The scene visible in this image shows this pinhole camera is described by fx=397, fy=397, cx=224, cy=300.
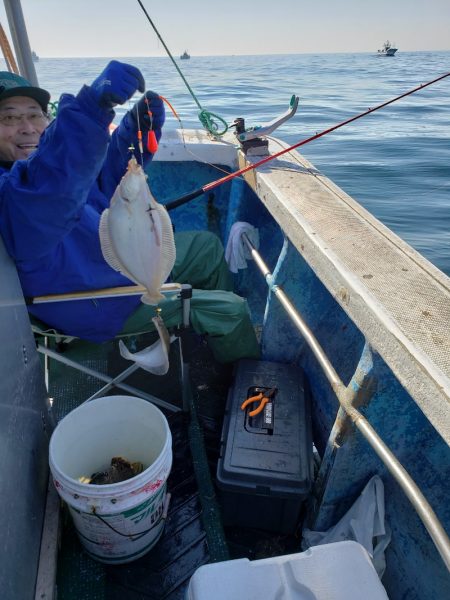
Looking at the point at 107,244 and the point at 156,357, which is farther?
the point at 156,357

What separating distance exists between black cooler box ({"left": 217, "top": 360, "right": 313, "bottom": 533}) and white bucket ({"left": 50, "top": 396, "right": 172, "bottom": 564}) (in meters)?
0.38

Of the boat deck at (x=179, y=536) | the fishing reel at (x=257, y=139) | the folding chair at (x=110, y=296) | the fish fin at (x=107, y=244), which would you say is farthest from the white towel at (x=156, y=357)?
the fishing reel at (x=257, y=139)

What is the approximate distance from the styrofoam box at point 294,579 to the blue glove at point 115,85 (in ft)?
6.06

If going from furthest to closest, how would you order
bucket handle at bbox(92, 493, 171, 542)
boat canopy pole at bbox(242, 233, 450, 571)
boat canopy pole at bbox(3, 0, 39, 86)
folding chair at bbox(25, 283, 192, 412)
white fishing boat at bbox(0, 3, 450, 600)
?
boat canopy pole at bbox(3, 0, 39, 86) → folding chair at bbox(25, 283, 192, 412) → bucket handle at bbox(92, 493, 171, 542) → white fishing boat at bbox(0, 3, 450, 600) → boat canopy pole at bbox(242, 233, 450, 571)

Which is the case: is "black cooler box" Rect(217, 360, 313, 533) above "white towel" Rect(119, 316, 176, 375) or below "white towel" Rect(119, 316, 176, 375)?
below

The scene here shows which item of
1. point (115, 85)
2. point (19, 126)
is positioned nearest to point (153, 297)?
point (115, 85)

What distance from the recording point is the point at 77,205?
70.9 inches

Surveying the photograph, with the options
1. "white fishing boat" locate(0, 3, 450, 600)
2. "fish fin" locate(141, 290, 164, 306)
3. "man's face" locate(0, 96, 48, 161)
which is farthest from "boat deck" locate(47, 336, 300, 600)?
"man's face" locate(0, 96, 48, 161)

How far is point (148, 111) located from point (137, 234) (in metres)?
1.06

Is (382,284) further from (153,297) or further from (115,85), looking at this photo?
(115,85)

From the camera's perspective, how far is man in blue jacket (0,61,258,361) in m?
1.69

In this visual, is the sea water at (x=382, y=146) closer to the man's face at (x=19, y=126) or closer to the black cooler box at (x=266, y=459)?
the man's face at (x=19, y=126)

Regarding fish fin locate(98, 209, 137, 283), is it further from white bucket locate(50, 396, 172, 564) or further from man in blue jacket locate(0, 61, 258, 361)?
white bucket locate(50, 396, 172, 564)

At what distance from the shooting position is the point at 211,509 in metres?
2.33
